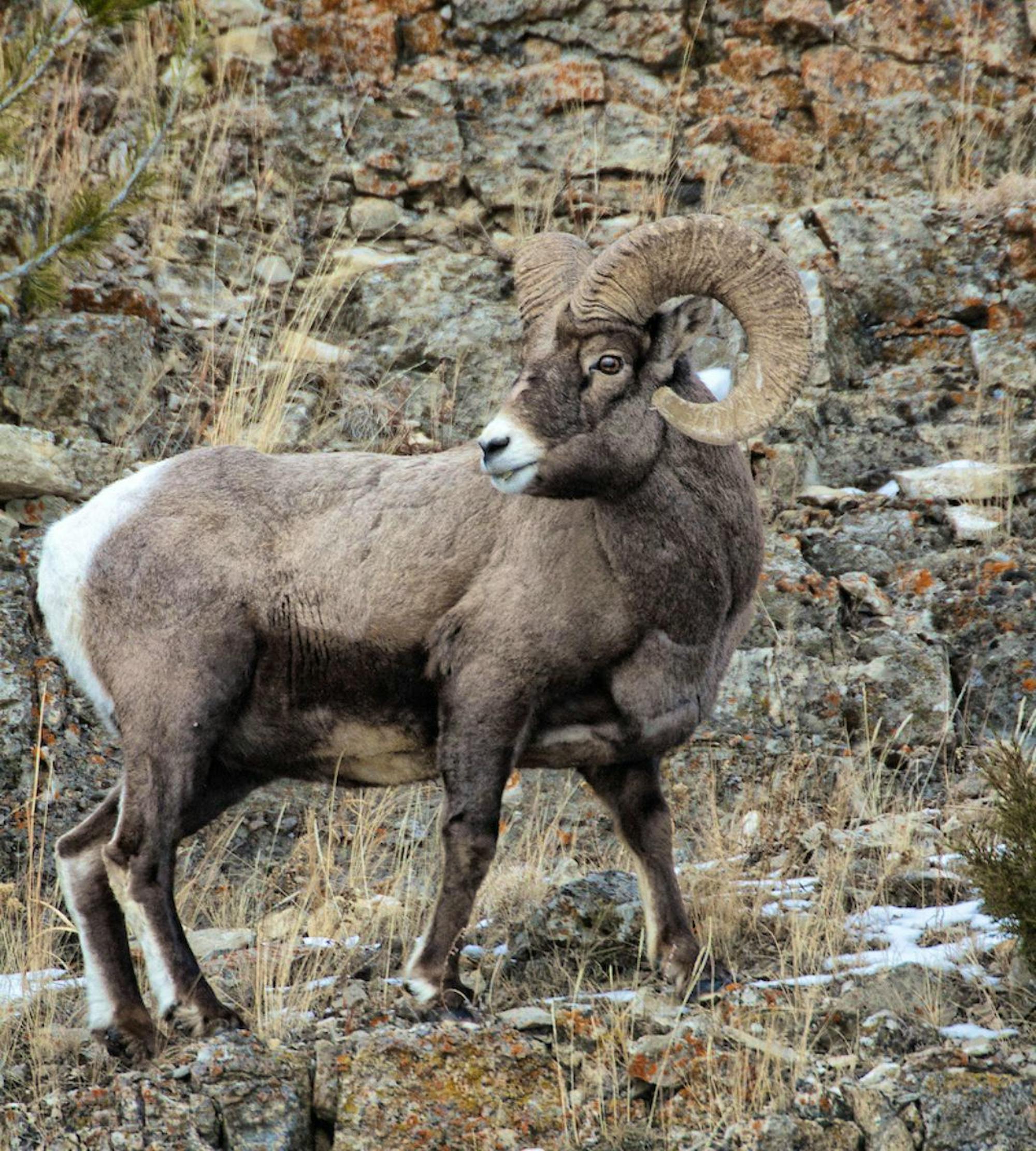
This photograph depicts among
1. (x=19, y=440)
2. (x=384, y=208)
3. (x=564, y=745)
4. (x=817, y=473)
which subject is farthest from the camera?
(x=384, y=208)

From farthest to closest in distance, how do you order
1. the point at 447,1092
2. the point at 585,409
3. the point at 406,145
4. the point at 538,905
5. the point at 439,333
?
the point at 406,145 → the point at 439,333 → the point at 538,905 → the point at 585,409 → the point at 447,1092

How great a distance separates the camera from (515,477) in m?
4.85

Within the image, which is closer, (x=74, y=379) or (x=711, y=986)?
(x=711, y=986)

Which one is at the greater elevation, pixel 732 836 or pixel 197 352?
pixel 197 352

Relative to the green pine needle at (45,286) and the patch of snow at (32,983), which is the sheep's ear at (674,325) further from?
the green pine needle at (45,286)

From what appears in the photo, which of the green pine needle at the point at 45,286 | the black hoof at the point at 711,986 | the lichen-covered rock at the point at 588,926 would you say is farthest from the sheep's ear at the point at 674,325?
the green pine needle at the point at 45,286

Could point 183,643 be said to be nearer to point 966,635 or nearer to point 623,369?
point 623,369

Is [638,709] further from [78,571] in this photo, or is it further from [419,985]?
[78,571]

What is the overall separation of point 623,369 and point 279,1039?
2.35m

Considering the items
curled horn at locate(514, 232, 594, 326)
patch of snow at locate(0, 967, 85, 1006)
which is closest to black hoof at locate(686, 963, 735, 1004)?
patch of snow at locate(0, 967, 85, 1006)

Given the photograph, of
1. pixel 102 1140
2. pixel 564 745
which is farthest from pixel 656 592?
pixel 102 1140

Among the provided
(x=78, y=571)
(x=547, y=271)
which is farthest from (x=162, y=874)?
(x=547, y=271)

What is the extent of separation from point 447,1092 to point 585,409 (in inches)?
83.2

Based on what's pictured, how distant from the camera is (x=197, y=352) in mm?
8906
